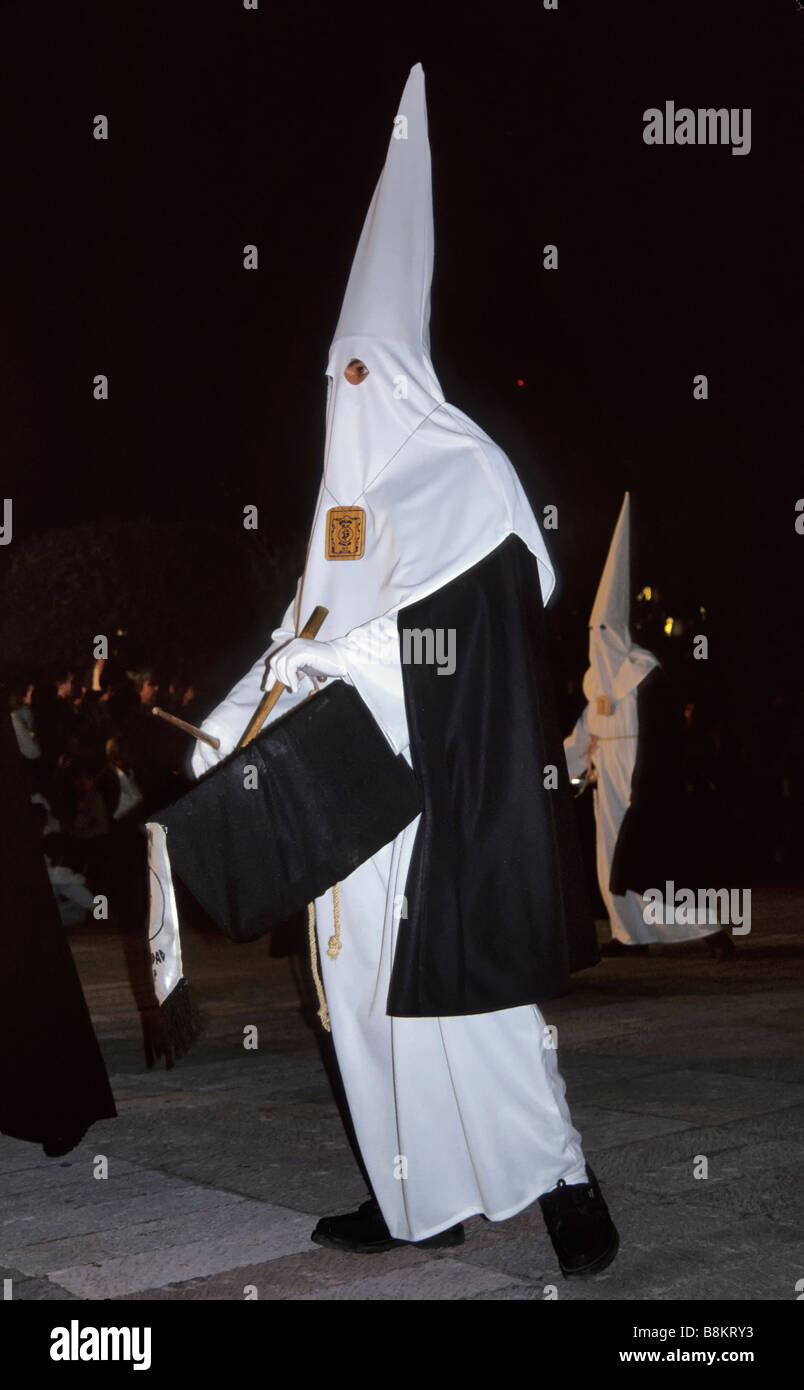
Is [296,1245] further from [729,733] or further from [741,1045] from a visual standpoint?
[729,733]

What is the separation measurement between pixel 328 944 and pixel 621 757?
19.7ft

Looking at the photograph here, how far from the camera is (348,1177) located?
4020 millimetres

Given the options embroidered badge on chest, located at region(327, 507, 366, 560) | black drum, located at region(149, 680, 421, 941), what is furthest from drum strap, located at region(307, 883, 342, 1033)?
embroidered badge on chest, located at region(327, 507, 366, 560)

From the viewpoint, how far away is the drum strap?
346cm

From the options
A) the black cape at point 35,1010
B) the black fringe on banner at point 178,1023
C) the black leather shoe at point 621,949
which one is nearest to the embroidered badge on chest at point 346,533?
the black fringe on banner at point 178,1023

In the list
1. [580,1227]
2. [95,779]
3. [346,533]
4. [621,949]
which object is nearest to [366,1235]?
[580,1227]

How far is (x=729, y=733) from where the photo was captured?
13.7m

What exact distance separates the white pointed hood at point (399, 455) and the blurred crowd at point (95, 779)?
627cm

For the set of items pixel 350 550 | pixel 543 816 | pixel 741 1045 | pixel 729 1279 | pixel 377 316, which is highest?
pixel 377 316

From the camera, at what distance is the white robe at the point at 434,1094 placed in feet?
10.8
